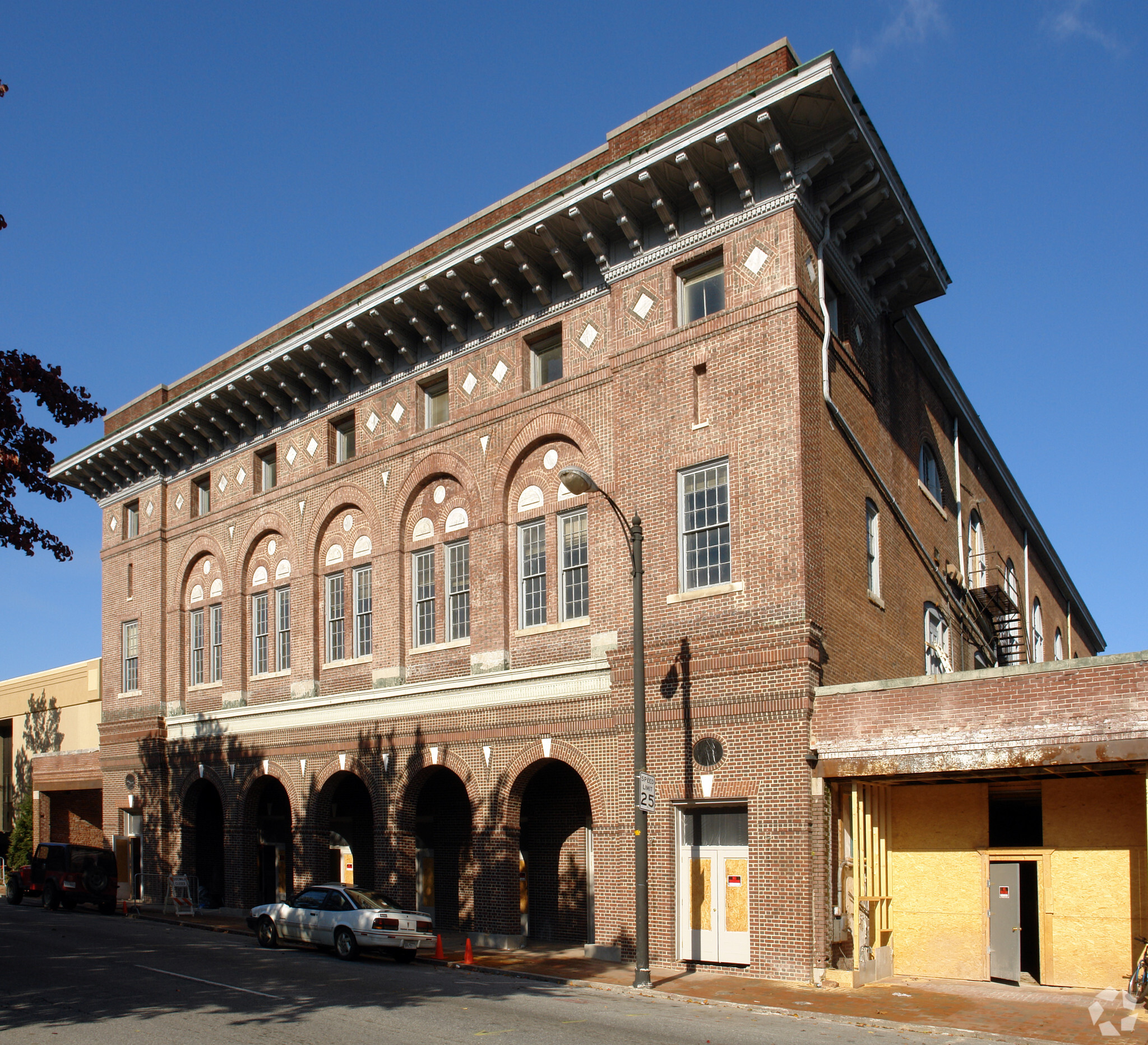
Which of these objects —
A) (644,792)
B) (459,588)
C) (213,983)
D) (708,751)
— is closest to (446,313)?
(459,588)

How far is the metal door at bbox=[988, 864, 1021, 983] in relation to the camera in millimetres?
18250

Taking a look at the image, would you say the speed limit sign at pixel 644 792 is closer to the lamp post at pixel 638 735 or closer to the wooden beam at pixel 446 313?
the lamp post at pixel 638 735

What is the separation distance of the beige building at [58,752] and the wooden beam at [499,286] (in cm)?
2145

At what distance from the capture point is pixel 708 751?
19.7 meters

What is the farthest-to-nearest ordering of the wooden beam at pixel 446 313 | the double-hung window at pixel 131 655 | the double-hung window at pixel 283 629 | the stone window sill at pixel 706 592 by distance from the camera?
the double-hung window at pixel 131 655 < the double-hung window at pixel 283 629 < the wooden beam at pixel 446 313 < the stone window sill at pixel 706 592

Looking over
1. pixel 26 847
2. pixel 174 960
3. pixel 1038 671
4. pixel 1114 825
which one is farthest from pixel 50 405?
pixel 26 847

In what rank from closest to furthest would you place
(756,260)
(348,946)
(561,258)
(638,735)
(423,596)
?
(638,735), (348,946), (756,260), (561,258), (423,596)

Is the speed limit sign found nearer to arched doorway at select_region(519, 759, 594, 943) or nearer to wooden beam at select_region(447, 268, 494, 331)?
arched doorway at select_region(519, 759, 594, 943)

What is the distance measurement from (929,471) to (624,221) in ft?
38.6

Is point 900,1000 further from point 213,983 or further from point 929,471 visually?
point 929,471

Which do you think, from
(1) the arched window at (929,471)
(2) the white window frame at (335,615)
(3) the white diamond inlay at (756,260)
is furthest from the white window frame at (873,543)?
(2) the white window frame at (335,615)

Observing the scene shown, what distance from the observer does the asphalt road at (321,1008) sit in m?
13.0

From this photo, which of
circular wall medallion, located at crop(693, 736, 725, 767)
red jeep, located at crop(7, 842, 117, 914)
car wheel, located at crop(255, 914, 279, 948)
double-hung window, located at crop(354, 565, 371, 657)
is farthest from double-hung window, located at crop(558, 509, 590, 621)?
red jeep, located at crop(7, 842, 117, 914)

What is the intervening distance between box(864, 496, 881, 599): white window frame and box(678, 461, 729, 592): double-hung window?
3597 millimetres
